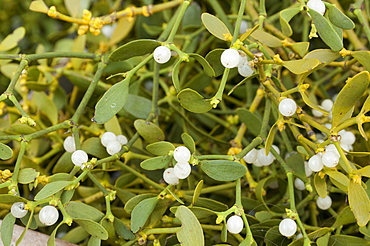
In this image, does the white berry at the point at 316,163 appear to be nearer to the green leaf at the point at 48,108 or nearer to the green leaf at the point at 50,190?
the green leaf at the point at 50,190

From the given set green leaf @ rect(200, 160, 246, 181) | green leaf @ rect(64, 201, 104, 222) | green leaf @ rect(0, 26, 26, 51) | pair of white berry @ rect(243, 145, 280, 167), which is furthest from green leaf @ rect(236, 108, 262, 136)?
green leaf @ rect(0, 26, 26, 51)

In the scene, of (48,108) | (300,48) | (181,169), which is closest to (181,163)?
(181,169)

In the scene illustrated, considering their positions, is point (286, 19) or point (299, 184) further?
point (299, 184)

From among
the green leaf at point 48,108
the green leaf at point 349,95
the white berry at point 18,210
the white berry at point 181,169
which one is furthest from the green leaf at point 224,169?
the green leaf at point 48,108

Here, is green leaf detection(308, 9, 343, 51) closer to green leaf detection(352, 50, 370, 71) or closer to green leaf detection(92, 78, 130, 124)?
green leaf detection(352, 50, 370, 71)

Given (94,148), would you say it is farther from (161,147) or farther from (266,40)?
(266,40)

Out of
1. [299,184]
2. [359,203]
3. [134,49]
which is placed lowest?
[299,184]

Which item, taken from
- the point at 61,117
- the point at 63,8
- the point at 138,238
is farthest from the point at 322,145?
the point at 63,8
